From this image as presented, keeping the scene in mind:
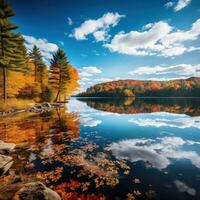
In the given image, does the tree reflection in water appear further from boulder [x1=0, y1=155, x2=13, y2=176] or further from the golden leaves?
boulder [x1=0, y1=155, x2=13, y2=176]

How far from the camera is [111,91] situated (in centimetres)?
15500

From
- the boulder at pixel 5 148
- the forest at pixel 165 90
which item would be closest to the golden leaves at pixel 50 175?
the boulder at pixel 5 148

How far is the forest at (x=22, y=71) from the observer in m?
22.6

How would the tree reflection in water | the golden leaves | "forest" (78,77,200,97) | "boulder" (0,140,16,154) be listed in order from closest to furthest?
the golden leaves → "boulder" (0,140,16,154) → the tree reflection in water → "forest" (78,77,200,97)

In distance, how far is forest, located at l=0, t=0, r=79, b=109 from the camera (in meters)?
22.6

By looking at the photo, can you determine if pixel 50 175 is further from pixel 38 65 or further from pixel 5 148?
pixel 38 65

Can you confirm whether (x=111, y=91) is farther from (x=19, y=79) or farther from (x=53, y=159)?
(x=53, y=159)

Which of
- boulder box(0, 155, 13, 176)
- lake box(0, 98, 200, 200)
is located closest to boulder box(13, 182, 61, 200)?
lake box(0, 98, 200, 200)

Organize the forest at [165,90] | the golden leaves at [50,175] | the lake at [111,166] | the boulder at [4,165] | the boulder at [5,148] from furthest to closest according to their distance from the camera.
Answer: the forest at [165,90] < the boulder at [5,148] < the boulder at [4,165] < the golden leaves at [50,175] < the lake at [111,166]

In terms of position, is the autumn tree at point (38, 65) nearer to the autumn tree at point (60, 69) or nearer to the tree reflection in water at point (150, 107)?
the autumn tree at point (60, 69)

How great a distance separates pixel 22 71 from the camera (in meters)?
27.1

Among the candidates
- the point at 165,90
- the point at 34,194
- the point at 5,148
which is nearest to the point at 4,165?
the point at 5,148

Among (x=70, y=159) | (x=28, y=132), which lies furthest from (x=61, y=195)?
(x=28, y=132)

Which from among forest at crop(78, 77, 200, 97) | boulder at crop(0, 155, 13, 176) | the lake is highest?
forest at crop(78, 77, 200, 97)
